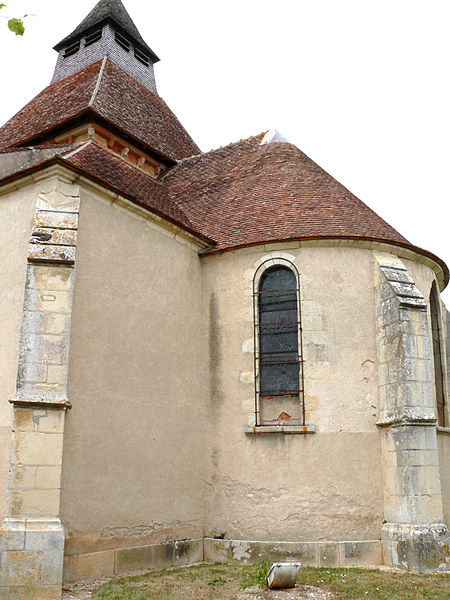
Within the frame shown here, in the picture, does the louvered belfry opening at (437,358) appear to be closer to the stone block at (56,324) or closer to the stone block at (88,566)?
the stone block at (88,566)

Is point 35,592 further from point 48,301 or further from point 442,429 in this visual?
point 442,429

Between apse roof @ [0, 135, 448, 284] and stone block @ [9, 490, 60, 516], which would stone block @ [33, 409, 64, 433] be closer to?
stone block @ [9, 490, 60, 516]

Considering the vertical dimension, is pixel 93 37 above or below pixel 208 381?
above

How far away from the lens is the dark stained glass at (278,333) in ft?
34.7

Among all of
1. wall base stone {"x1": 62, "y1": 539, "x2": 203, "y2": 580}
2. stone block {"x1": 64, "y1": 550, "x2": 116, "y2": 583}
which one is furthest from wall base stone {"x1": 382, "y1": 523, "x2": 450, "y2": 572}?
stone block {"x1": 64, "y1": 550, "x2": 116, "y2": 583}

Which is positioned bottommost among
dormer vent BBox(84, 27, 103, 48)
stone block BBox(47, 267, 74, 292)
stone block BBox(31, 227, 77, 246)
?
stone block BBox(47, 267, 74, 292)

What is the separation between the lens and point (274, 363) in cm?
1066

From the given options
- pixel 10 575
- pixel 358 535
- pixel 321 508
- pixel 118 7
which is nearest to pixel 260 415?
pixel 321 508

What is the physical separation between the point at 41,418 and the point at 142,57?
14498 mm

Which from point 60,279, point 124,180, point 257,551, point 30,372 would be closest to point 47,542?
point 30,372

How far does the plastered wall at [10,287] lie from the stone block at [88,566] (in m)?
1.12

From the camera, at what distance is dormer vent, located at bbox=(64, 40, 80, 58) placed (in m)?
18.9

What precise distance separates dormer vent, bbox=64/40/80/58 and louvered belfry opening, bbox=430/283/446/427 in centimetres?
1305

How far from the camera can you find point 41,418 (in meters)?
7.90
